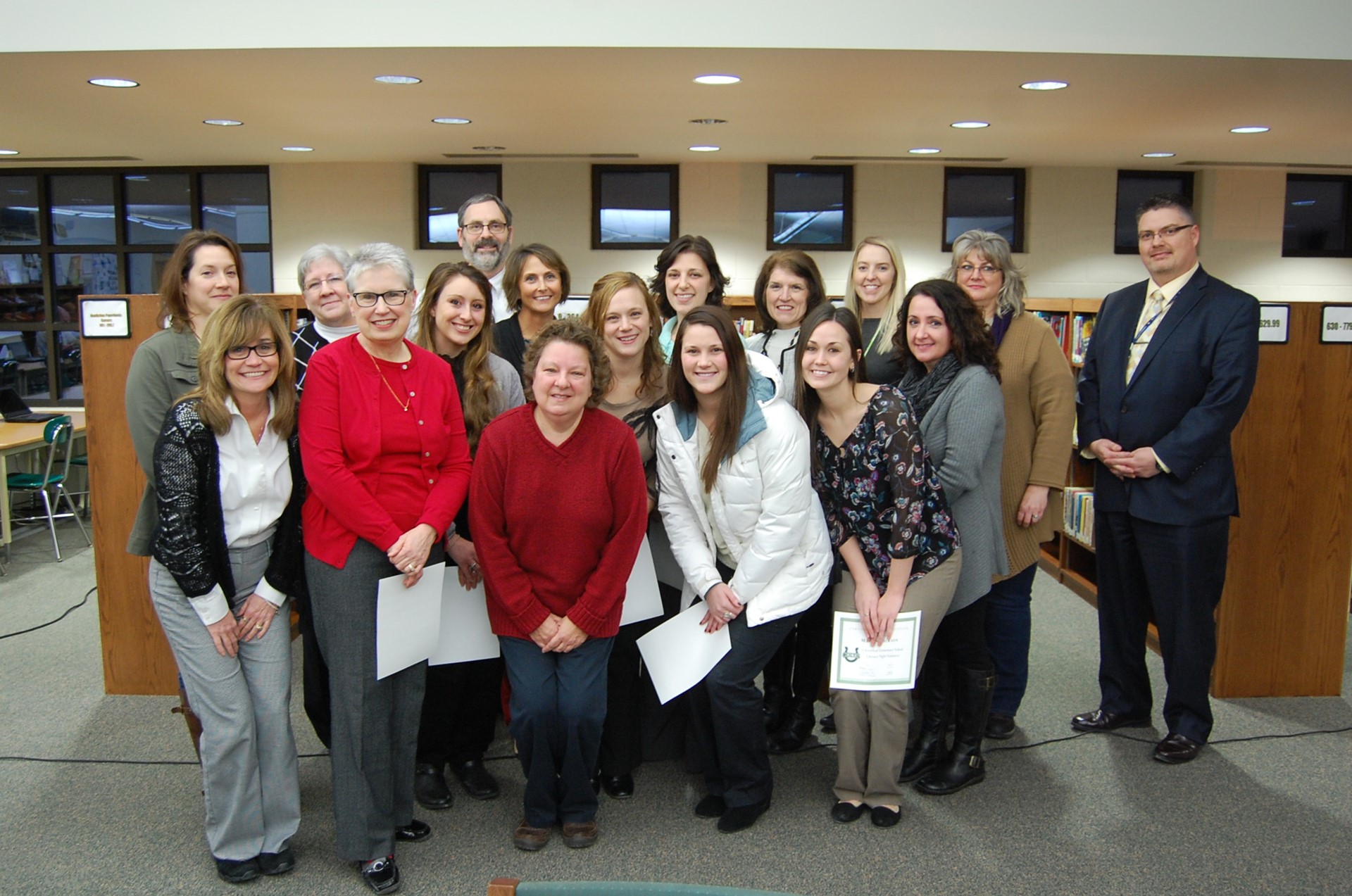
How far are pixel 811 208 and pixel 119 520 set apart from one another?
624 cm

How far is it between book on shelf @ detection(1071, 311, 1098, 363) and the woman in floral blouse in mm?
3362

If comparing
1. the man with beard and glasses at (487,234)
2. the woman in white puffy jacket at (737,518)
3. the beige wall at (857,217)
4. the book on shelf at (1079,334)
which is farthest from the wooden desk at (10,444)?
the book on shelf at (1079,334)

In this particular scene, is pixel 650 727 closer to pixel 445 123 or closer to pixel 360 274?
pixel 360 274

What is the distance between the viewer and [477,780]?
9.95 ft

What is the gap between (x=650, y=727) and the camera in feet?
10.3

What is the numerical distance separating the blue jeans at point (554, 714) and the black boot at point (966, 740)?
3.57ft

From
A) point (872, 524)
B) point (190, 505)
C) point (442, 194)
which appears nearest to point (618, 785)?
point (872, 524)

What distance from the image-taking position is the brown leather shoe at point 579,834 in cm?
272

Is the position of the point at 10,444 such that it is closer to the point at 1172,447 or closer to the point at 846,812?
the point at 846,812

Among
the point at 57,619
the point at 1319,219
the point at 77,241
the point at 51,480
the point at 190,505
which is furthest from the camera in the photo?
the point at 77,241

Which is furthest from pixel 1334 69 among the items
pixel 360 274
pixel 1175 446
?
pixel 360 274

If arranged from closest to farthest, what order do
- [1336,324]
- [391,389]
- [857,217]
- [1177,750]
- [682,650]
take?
[391,389] < [682,650] < [1177,750] < [1336,324] < [857,217]

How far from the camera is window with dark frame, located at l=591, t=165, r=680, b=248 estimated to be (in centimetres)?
847

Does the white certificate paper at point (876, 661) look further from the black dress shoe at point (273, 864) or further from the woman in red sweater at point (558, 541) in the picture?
the black dress shoe at point (273, 864)
